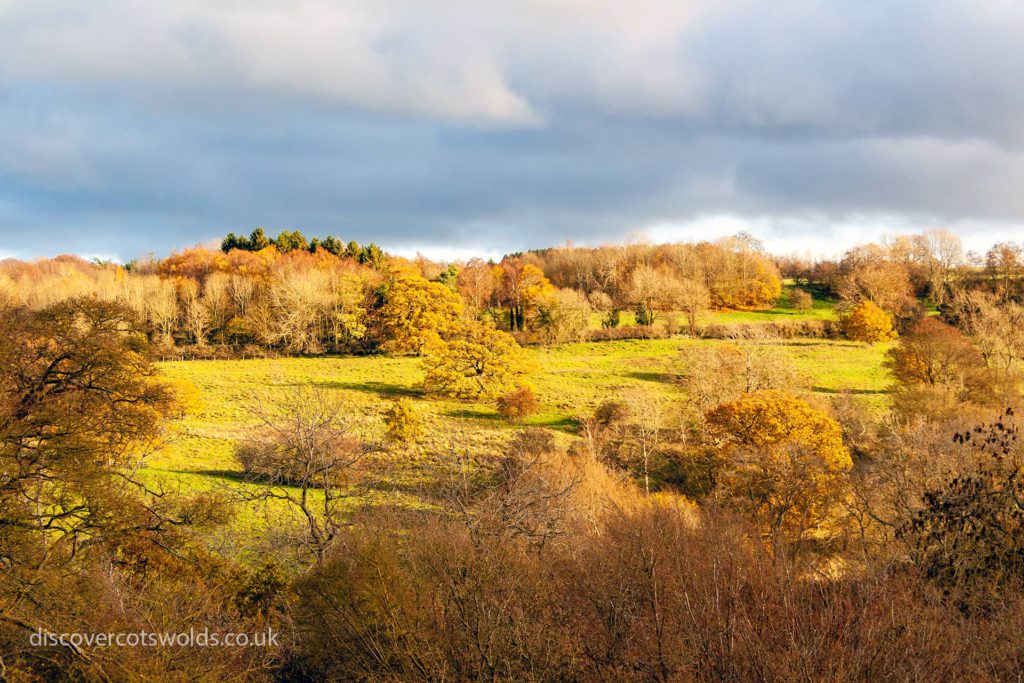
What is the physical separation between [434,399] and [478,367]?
3.96m

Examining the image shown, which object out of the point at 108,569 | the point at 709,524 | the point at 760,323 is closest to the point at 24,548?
the point at 108,569

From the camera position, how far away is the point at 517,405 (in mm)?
44219

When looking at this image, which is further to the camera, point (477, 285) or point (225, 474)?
point (477, 285)

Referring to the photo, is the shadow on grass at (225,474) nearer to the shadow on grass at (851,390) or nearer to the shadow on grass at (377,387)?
the shadow on grass at (377,387)

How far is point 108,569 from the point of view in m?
14.7

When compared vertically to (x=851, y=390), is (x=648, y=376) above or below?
above

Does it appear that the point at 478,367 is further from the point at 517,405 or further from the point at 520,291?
the point at 520,291

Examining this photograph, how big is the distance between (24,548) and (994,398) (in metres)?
46.3

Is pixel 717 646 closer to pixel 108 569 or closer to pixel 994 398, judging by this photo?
pixel 108 569

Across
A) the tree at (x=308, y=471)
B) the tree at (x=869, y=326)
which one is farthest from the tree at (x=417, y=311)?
the tree at (x=869, y=326)

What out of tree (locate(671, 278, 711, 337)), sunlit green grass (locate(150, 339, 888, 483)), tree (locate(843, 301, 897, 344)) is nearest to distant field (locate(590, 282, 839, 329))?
tree (locate(671, 278, 711, 337))

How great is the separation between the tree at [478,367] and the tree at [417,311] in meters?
13.0

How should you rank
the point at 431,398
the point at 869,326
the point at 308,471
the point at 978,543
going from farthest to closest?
the point at 869,326, the point at 431,398, the point at 308,471, the point at 978,543

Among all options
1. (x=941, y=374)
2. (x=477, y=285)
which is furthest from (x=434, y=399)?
(x=941, y=374)
